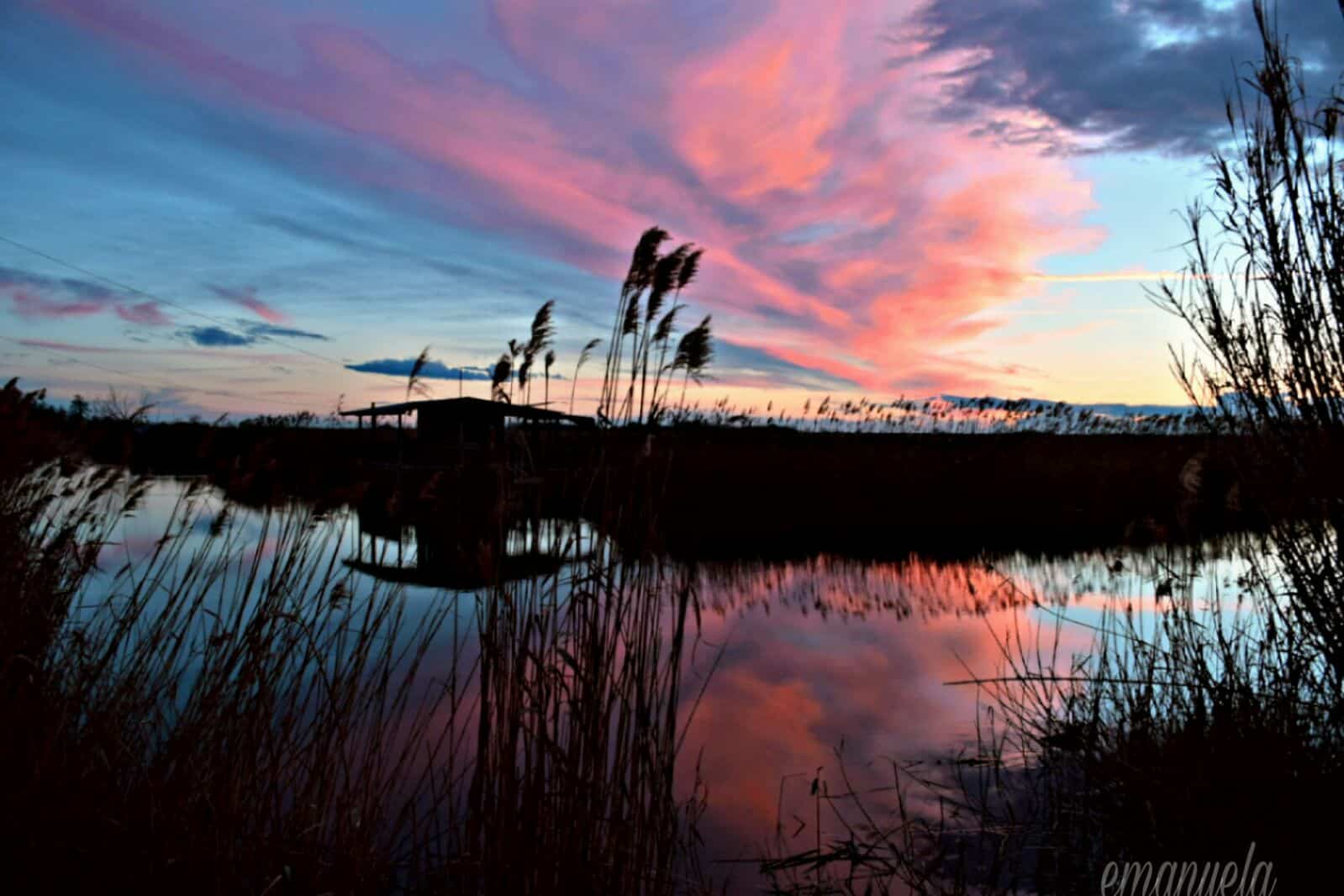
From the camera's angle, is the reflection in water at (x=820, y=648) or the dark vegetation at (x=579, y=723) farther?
Answer: the reflection in water at (x=820, y=648)

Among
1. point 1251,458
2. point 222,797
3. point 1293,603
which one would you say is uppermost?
point 1251,458

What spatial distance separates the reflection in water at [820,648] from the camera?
506cm

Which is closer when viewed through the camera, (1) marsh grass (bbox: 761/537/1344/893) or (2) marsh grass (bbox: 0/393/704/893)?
(2) marsh grass (bbox: 0/393/704/893)

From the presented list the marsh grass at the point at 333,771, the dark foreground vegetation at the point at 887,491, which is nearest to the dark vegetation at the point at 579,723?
the marsh grass at the point at 333,771

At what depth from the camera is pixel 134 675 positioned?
3477mm

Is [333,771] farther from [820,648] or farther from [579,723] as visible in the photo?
[820,648]

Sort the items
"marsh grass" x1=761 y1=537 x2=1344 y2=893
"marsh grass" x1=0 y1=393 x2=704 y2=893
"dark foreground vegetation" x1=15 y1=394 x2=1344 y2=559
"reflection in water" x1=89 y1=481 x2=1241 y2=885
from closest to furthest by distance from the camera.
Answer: "marsh grass" x1=0 y1=393 x2=704 y2=893 → "marsh grass" x1=761 y1=537 x2=1344 y2=893 → "reflection in water" x1=89 y1=481 x2=1241 y2=885 → "dark foreground vegetation" x1=15 y1=394 x2=1344 y2=559

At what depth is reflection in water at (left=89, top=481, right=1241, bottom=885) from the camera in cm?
506

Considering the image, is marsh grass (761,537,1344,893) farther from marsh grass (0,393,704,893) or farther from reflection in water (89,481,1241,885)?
marsh grass (0,393,704,893)

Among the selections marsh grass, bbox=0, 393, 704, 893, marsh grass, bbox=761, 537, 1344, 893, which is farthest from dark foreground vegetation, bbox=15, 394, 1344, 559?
marsh grass, bbox=0, 393, 704, 893

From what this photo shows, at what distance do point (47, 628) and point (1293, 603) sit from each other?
5947mm

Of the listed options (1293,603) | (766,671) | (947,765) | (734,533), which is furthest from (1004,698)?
(734,533)

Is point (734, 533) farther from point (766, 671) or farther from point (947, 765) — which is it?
point (947, 765)

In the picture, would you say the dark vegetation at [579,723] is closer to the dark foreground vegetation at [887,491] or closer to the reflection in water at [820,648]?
the reflection in water at [820,648]
